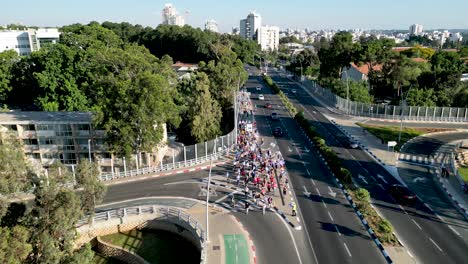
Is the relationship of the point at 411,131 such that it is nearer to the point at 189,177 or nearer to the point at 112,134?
the point at 189,177

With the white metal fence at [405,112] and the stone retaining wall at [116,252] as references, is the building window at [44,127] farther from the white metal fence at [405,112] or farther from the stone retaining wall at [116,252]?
the white metal fence at [405,112]

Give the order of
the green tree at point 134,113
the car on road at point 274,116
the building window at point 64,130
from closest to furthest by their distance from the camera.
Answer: the green tree at point 134,113
the building window at point 64,130
the car on road at point 274,116

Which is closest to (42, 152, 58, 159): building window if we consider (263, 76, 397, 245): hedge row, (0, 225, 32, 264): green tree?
(0, 225, 32, 264): green tree

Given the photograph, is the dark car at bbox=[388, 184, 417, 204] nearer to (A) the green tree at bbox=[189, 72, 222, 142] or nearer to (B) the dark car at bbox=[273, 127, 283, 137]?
(B) the dark car at bbox=[273, 127, 283, 137]

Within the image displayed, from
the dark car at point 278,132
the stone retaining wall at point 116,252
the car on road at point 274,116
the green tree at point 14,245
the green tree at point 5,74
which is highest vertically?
the green tree at point 5,74

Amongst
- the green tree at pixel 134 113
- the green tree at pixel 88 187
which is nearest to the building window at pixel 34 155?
the green tree at pixel 134 113

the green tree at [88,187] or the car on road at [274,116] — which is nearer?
the green tree at [88,187]
